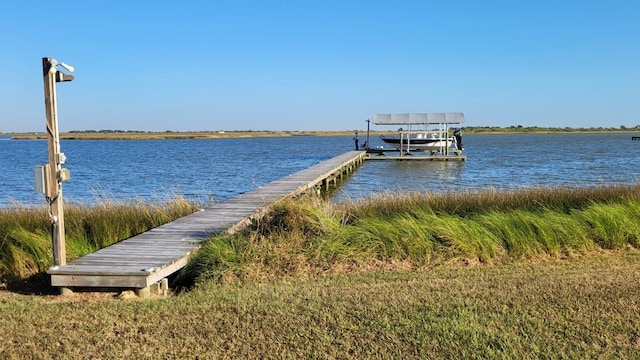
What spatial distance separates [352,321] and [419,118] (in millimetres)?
41891

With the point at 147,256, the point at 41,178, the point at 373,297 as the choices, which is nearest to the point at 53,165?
the point at 41,178

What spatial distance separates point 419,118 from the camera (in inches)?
1795

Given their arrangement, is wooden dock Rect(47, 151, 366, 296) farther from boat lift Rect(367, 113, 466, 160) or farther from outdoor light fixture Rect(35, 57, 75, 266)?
boat lift Rect(367, 113, 466, 160)

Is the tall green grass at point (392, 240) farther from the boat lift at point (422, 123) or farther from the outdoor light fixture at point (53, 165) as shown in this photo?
the boat lift at point (422, 123)

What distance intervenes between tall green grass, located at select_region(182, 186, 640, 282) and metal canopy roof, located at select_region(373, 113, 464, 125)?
114 ft

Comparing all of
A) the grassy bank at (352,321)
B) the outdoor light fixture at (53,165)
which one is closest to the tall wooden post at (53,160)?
the outdoor light fixture at (53,165)

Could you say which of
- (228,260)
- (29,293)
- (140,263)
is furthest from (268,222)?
(29,293)

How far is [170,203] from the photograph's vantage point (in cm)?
1207

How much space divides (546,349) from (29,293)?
6228mm

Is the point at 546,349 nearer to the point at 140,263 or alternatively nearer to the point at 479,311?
the point at 479,311

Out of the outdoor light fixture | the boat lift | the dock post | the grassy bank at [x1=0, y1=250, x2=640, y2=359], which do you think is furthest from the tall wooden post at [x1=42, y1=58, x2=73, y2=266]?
the boat lift

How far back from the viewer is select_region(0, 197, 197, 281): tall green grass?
7918 mm

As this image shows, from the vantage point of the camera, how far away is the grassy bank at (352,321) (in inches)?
173

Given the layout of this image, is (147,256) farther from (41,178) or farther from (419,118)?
(419,118)
